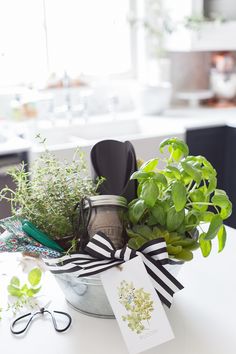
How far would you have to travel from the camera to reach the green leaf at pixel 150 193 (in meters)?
0.84

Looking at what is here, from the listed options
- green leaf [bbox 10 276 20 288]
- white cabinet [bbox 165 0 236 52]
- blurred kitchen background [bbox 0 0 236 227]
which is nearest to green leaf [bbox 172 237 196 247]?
green leaf [bbox 10 276 20 288]

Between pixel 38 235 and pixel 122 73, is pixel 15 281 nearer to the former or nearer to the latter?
pixel 38 235

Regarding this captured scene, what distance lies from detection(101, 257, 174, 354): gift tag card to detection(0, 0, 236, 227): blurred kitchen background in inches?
65.3

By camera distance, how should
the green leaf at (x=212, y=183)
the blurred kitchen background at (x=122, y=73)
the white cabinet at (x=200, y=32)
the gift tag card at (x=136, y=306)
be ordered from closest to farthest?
the gift tag card at (x=136, y=306), the green leaf at (x=212, y=183), the blurred kitchen background at (x=122, y=73), the white cabinet at (x=200, y=32)

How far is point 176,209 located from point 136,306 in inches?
7.0

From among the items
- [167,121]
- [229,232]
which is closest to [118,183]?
[229,232]

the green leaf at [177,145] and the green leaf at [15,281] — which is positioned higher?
the green leaf at [177,145]

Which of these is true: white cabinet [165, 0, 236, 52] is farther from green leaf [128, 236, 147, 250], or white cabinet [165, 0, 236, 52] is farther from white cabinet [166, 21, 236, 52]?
green leaf [128, 236, 147, 250]

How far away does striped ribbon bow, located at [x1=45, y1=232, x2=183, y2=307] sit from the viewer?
81cm

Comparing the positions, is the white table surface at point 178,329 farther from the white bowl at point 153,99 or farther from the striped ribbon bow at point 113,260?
the white bowl at point 153,99

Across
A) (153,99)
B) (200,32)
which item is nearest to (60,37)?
(153,99)

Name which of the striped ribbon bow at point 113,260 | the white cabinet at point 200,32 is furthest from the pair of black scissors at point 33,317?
the white cabinet at point 200,32

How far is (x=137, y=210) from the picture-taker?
0.85 m

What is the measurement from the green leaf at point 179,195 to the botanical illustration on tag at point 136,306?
0.51ft
